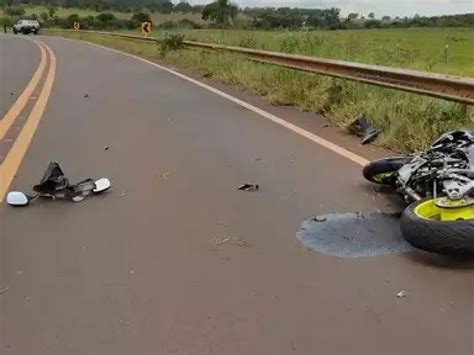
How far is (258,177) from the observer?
643 centimetres

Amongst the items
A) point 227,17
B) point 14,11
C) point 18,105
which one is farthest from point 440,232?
point 14,11

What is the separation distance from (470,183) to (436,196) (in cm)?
27

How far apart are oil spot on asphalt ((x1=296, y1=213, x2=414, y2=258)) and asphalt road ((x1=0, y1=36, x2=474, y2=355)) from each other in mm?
116

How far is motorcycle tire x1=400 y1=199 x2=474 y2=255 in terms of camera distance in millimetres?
4088

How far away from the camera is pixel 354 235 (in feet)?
15.5

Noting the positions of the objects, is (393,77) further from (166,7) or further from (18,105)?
(166,7)

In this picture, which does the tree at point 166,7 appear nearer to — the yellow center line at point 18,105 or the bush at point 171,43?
the bush at point 171,43

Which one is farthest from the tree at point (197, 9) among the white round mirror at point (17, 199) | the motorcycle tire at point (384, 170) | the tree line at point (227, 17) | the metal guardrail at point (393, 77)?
the white round mirror at point (17, 199)

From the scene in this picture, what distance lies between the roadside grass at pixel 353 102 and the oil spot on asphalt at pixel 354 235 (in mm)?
2362

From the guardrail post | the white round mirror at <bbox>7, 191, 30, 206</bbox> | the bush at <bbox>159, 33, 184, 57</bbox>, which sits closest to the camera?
the white round mirror at <bbox>7, 191, 30, 206</bbox>

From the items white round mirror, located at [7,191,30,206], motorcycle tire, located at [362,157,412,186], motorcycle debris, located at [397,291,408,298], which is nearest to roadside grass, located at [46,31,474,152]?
motorcycle tire, located at [362,157,412,186]

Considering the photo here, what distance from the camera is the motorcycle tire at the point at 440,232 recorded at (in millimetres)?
4088

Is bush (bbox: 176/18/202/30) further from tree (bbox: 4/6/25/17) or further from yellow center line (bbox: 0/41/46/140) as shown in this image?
tree (bbox: 4/6/25/17)

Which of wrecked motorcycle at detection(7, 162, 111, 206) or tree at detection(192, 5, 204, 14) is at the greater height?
wrecked motorcycle at detection(7, 162, 111, 206)
